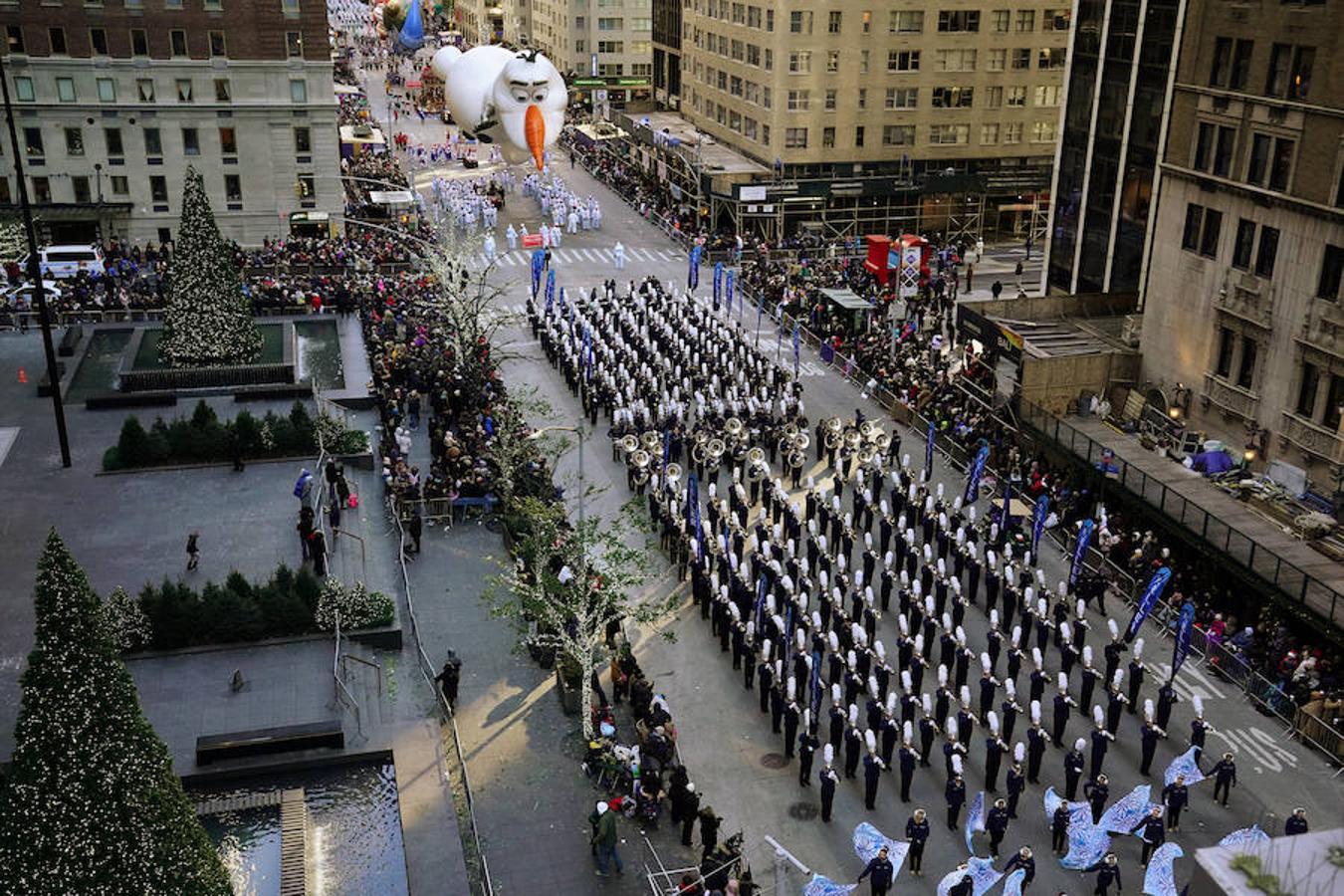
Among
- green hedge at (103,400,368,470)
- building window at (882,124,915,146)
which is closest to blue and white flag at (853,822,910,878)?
green hedge at (103,400,368,470)

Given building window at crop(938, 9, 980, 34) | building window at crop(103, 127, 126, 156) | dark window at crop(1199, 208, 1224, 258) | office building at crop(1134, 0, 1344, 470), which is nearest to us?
office building at crop(1134, 0, 1344, 470)

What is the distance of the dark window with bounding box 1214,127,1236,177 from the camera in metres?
40.7

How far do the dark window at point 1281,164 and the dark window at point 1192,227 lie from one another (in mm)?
3537

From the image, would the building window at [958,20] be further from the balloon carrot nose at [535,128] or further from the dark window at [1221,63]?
the balloon carrot nose at [535,128]

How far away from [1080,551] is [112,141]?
52426 mm

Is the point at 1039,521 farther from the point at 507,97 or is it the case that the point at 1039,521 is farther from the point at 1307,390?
the point at 507,97

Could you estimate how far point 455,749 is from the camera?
26500 mm

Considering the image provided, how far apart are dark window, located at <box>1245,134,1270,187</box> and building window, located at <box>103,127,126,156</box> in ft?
169

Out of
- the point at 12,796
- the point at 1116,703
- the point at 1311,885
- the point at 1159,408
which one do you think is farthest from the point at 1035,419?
the point at 12,796

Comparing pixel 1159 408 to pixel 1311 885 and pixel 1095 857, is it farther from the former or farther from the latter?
pixel 1311 885

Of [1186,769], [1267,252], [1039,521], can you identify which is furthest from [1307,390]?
[1186,769]

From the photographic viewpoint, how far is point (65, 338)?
50.3m

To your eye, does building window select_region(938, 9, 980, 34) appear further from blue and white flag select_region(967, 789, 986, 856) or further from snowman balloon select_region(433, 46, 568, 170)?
blue and white flag select_region(967, 789, 986, 856)

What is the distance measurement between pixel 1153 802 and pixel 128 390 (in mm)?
34693
